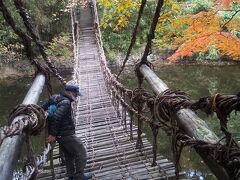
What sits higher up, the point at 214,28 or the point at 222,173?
the point at 222,173

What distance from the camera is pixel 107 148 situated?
4758 mm

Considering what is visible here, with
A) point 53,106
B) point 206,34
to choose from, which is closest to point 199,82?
point 206,34

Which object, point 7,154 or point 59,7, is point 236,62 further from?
point 7,154

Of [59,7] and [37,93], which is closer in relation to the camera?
[37,93]

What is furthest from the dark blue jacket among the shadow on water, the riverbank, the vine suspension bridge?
the riverbank

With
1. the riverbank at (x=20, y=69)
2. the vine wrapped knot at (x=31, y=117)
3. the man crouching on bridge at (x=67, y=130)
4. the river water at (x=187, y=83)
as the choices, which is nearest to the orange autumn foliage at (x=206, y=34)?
the river water at (x=187, y=83)

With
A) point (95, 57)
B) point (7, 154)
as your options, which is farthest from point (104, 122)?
→ point (95, 57)

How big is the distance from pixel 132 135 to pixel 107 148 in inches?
15.4

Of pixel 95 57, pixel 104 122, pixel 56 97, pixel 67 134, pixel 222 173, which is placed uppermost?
pixel 222 173

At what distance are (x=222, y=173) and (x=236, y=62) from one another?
49.9ft

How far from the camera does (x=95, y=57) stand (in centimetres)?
1352

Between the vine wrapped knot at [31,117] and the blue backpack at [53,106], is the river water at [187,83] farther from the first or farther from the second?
the vine wrapped knot at [31,117]

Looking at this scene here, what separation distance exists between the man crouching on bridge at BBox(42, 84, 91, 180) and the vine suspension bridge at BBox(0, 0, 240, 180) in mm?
160

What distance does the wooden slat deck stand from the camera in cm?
377
